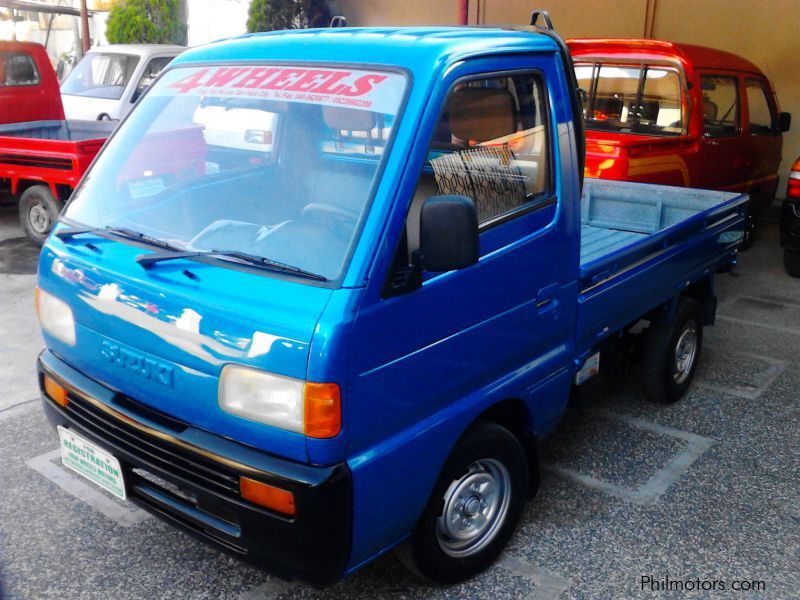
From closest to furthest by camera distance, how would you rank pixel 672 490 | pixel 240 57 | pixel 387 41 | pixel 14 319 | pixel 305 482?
pixel 305 482, pixel 387 41, pixel 240 57, pixel 672 490, pixel 14 319

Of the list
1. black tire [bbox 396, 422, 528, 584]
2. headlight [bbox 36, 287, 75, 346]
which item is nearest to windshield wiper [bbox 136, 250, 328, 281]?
headlight [bbox 36, 287, 75, 346]

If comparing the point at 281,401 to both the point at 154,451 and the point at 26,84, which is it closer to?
the point at 154,451

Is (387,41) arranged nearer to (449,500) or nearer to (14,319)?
(449,500)

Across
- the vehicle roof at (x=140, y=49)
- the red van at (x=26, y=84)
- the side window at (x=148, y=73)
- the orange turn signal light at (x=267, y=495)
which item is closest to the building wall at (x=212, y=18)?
the vehicle roof at (x=140, y=49)

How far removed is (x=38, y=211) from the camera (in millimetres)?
7332

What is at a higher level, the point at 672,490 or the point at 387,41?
the point at 387,41

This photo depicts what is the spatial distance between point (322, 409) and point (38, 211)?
20.8 feet

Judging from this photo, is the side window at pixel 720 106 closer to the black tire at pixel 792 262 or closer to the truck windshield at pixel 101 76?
the black tire at pixel 792 262

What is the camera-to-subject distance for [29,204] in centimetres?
734

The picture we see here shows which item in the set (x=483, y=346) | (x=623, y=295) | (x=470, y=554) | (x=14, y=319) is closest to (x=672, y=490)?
(x=623, y=295)

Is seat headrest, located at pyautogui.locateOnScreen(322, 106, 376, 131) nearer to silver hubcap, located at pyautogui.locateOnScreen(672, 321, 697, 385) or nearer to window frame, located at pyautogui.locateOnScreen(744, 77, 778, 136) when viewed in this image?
silver hubcap, located at pyautogui.locateOnScreen(672, 321, 697, 385)

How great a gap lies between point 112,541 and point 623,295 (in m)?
2.40

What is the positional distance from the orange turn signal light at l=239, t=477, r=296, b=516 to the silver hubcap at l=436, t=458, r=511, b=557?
0.67 m

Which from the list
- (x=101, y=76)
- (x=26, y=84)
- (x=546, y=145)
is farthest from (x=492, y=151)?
(x=101, y=76)
